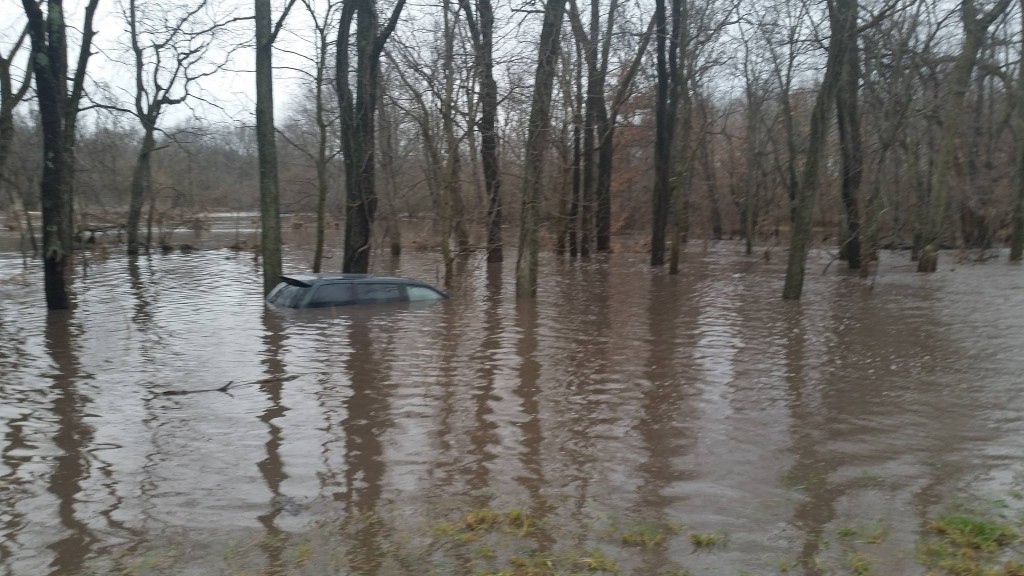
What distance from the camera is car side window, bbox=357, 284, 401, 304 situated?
53.8 ft

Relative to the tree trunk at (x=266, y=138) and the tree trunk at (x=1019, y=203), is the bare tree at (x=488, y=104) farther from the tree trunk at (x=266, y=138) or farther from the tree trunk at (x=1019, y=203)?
the tree trunk at (x=1019, y=203)

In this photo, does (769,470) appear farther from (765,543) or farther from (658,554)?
(658,554)

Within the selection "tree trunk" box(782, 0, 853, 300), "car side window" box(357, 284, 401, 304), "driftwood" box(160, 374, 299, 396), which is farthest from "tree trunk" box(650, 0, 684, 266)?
"driftwood" box(160, 374, 299, 396)

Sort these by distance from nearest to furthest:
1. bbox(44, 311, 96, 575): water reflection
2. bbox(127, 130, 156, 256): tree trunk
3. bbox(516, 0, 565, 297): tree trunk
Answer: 1. bbox(44, 311, 96, 575): water reflection
2. bbox(516, 0, 565, 297): tree trunk
3. bbox(127, 130, 156, 256): tree trunk

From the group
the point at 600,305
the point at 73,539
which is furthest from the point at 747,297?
the point at 73,539

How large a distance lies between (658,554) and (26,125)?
3462cm

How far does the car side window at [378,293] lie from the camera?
646 inches

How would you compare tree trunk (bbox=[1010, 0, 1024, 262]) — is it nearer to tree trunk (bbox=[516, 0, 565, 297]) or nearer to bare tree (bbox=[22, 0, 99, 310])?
tree trunk (bbox=[516, 0, 565, 297])

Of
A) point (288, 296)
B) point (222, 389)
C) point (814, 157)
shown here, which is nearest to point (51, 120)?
point (288, 296)

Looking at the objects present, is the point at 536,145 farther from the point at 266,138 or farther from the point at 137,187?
the point at 137,187

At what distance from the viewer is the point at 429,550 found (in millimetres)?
5402

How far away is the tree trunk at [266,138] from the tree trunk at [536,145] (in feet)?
18.7

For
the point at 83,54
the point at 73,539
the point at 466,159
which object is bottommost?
the point at 73,539

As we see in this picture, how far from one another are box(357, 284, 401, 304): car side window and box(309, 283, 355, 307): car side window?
0.25 metres
